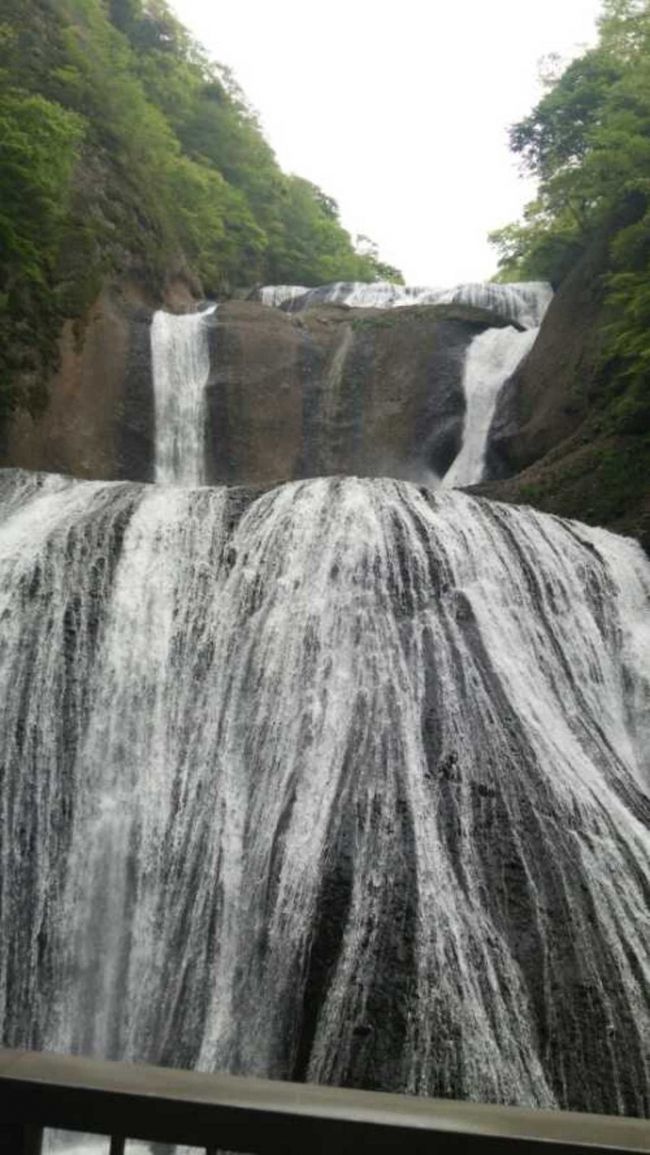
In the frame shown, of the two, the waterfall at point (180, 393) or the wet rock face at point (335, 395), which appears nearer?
the waterfall at point (180, 393)

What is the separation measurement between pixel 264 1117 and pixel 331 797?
17.8ft

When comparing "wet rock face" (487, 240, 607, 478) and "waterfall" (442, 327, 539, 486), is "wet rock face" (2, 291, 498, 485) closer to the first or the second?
"waterfall" (442, 327, 539, 486)

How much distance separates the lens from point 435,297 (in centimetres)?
2262

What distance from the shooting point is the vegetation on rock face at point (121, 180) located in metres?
14.0

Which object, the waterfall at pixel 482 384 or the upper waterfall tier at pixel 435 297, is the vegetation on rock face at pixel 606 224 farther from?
the waterfall at pixel 482 384

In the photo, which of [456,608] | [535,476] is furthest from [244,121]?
[456,608]

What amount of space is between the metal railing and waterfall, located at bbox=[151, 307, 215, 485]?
1470 centimetres

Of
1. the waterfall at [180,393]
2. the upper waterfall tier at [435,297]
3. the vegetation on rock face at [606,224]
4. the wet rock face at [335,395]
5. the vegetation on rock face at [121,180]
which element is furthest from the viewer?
the upper waterfall tier at [435,297]

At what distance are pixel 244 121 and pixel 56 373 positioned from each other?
21.4m

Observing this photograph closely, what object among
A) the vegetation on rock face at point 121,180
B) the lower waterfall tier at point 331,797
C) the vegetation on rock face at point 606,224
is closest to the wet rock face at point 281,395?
the vegetation on rock face at point 121,180

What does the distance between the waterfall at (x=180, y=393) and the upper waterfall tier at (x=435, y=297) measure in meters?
4.97

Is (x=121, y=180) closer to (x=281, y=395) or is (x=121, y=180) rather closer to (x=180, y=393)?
(x=180, y=393)

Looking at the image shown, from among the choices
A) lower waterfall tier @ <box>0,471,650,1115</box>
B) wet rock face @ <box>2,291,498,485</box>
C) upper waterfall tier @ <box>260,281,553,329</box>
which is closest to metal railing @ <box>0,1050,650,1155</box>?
lower waterfall tier @ <box>0,471,650,1115</box>

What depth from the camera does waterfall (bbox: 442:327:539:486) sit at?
1623 centimetres
